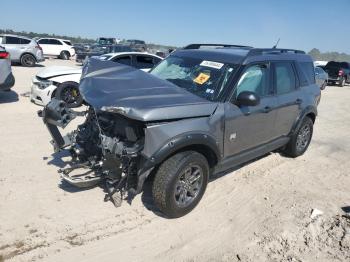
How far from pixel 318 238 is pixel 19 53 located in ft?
63.2

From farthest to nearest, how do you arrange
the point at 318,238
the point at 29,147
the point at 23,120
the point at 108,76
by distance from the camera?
the point at 23,120 < the point at 29,147 < the point at 108,76 < the point at 318,238

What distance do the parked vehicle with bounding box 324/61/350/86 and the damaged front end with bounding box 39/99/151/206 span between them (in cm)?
2434

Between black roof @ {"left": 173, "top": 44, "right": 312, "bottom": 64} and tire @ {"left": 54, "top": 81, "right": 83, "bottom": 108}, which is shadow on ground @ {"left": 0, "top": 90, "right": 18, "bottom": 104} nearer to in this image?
tire @ {"left": 54, "top": 81, "right": 83, "bottom": 108}

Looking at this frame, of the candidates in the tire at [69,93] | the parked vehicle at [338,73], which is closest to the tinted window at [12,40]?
the tire at [69,93]

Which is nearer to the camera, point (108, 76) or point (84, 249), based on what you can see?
point (84, 249)

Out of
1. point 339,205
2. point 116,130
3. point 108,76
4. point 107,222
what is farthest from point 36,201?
point 339,205

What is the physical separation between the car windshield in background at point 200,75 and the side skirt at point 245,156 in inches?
35.3

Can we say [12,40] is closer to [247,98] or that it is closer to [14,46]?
[14,46]

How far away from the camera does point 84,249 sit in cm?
347

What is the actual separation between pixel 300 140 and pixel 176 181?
11.7 ft

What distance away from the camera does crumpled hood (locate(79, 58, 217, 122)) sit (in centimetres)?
363

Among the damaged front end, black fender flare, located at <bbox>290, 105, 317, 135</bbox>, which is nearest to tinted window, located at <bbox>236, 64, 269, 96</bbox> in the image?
black fender flare, located at <bbox>290, 105, 317, 135</bbox>

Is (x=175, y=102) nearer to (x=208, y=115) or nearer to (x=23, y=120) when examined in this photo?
(x=208, y=115)

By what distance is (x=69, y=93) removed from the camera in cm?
898
